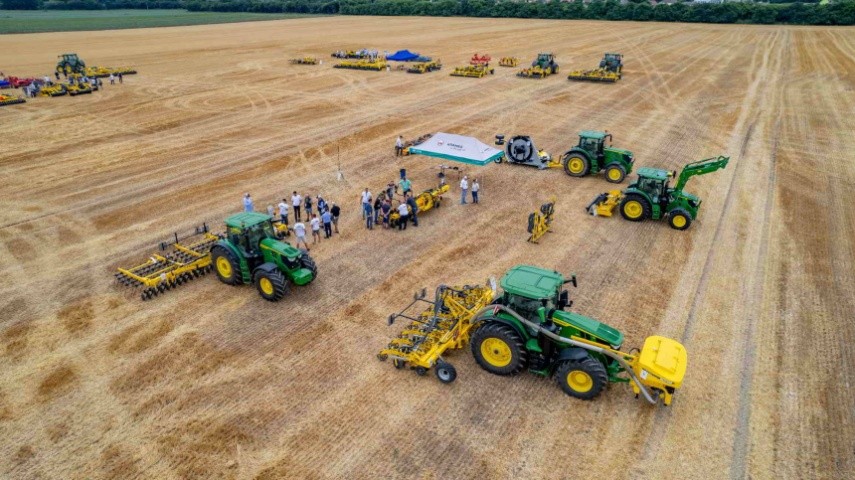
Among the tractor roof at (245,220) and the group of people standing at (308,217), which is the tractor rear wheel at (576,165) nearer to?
the group of people standing at (308,217)

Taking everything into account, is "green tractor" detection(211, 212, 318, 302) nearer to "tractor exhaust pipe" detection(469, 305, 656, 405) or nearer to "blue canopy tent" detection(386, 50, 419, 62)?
"tractor exhaust pipe" detection(469, 305, 656, 405)

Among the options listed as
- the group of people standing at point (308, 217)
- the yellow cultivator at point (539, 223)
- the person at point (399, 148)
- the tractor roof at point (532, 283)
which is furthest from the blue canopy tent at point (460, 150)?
the tractor roof at point (532, 283)

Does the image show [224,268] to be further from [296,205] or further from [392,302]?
[392,302]

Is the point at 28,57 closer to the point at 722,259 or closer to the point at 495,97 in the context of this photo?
the point at 495,97

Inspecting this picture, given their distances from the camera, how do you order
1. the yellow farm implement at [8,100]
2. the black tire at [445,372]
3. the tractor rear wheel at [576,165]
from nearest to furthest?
the black tire at [445,372] < the tractor rear wheel at [576,165] < the yellow farm implement at [8,100]

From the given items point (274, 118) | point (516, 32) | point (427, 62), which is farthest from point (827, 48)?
point (274, 118)

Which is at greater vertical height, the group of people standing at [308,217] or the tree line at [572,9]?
the tree line at [572,9]

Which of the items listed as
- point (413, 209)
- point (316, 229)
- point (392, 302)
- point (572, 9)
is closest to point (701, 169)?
point (413, 209)

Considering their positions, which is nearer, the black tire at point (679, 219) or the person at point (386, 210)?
the black tire at point (679, 219)
